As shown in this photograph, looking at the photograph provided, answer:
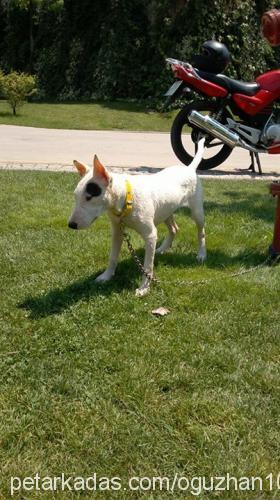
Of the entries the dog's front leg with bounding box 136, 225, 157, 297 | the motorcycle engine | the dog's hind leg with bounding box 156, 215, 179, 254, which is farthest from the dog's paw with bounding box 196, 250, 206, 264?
the motorcycle engine

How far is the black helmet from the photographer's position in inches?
289

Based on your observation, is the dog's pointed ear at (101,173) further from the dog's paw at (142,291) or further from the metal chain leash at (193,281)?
the dog's paw at (142,291)

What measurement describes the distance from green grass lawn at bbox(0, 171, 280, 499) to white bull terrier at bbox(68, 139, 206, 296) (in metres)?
0.25

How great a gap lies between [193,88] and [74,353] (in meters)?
5.54

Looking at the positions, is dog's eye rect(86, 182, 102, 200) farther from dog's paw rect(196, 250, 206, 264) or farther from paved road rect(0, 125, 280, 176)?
paved road rect(0, 125, 280, 176)

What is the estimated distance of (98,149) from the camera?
1008 cm

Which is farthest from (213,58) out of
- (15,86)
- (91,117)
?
(15,86)

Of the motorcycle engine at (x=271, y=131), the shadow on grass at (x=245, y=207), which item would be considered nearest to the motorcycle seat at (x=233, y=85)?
the motorcycle engine at (x=271, y=131)

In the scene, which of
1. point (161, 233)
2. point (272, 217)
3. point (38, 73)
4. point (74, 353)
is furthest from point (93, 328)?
point (38, 73)

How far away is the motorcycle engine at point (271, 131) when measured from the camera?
23.3ft

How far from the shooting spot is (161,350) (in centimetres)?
296

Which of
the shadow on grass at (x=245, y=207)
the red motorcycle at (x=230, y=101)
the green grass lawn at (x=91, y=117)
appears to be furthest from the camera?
the green grass lawn at (x=91, y=117)

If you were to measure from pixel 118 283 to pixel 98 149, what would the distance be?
22.0 feet

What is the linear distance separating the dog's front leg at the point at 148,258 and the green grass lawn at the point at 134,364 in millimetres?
78
